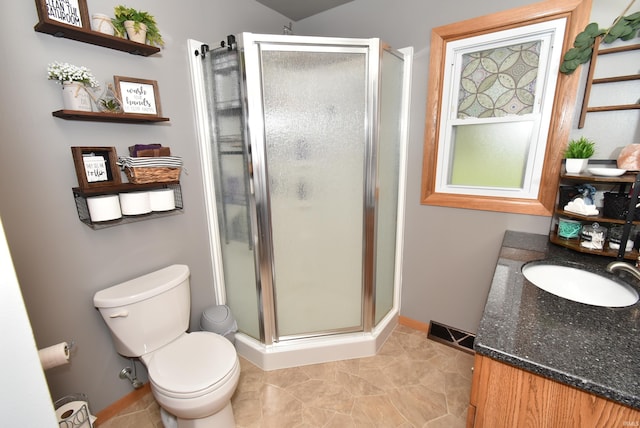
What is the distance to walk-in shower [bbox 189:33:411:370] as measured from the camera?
63.2 inches

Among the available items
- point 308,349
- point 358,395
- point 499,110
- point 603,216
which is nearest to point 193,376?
point 308,349

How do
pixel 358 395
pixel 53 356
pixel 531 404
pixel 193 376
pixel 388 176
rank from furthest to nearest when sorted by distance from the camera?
pixel 388 176, pixel 358 395, pixel 193 376, pixel 53 356, pixel 531 404

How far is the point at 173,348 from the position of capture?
145cm

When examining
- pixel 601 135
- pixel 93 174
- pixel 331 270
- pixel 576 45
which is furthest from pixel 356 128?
pixel 93 174

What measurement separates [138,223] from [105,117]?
1.84 feet

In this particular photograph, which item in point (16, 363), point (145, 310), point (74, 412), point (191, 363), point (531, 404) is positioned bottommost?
point (74, 412)

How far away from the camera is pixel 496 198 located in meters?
1.79

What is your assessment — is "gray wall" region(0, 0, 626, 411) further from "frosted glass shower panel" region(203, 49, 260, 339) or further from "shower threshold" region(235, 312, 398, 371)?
"shower threshold" region(235, 312, 398, 371)

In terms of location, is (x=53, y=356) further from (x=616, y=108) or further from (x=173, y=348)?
(x=616, y=108)

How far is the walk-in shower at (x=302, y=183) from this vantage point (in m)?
1.61

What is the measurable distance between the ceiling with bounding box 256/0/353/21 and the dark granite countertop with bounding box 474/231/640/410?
2.12 m

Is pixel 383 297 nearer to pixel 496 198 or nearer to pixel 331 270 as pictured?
pixel 331 270

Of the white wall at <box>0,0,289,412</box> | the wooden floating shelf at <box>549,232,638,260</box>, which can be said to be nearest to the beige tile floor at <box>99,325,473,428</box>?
the white wall at <box>0,0,289,412</box>

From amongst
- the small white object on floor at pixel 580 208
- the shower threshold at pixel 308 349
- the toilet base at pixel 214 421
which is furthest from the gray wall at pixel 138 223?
the toilet base at pixel 214 421
